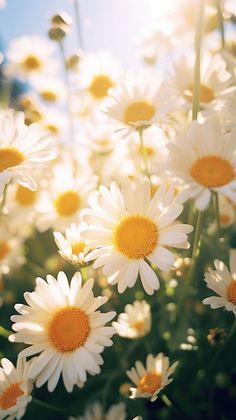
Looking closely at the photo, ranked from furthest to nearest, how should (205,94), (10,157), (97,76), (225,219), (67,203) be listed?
(97,76) < (67,203) < (225,219) < (205,94) < (10,157)

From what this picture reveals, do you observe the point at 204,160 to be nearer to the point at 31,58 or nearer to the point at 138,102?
the point at 138,102

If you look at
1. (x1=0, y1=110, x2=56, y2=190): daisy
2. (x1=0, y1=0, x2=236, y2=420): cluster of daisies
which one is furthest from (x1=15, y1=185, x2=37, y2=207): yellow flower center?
(x1=0, y1=110, x2=56, y2=190): daisy

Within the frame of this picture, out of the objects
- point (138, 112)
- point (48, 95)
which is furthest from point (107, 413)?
point (48, 95)

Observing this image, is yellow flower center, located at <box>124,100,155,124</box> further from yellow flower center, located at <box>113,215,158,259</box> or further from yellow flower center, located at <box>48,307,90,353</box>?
yellow flower center, located at <box>48,307,90,353</box>

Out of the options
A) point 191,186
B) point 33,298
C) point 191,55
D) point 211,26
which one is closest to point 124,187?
→ point 191,186

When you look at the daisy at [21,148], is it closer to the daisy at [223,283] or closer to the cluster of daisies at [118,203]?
the cluster of daisies at [118,203]

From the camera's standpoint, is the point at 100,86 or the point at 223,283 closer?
the point at 223,283
